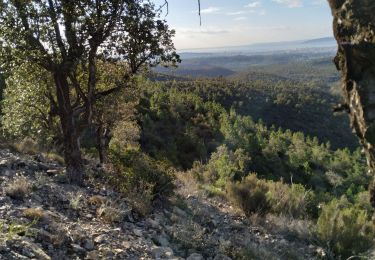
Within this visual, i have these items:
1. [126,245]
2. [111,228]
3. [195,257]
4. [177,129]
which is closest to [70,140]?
[111,228]

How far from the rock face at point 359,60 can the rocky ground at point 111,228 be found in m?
4.11

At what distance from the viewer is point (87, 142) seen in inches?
1304

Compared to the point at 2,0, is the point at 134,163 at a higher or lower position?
lower

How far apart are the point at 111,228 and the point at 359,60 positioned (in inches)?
237

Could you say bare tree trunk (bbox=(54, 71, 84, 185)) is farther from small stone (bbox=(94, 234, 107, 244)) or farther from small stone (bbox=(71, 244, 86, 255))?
small stone (bbox=(71, 244, 86, 255))

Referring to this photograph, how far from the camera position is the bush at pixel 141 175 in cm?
952

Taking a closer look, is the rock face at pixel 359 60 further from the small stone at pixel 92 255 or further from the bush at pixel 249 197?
the bush at pixel 249 197

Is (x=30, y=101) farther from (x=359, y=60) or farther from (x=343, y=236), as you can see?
(x=359, y=60)

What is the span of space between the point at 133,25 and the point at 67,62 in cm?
159

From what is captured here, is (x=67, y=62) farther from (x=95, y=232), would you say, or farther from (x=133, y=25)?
(x=95, y=232)

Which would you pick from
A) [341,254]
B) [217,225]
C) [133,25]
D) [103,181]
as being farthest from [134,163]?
[341,254]

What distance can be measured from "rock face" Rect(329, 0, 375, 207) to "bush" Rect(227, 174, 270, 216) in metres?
8.52

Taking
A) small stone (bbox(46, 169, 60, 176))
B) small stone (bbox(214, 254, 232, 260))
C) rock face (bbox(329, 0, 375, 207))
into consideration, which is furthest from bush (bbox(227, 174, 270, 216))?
rock face (bbox(329, 0, 375, 207))

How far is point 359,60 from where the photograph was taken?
1935mm
